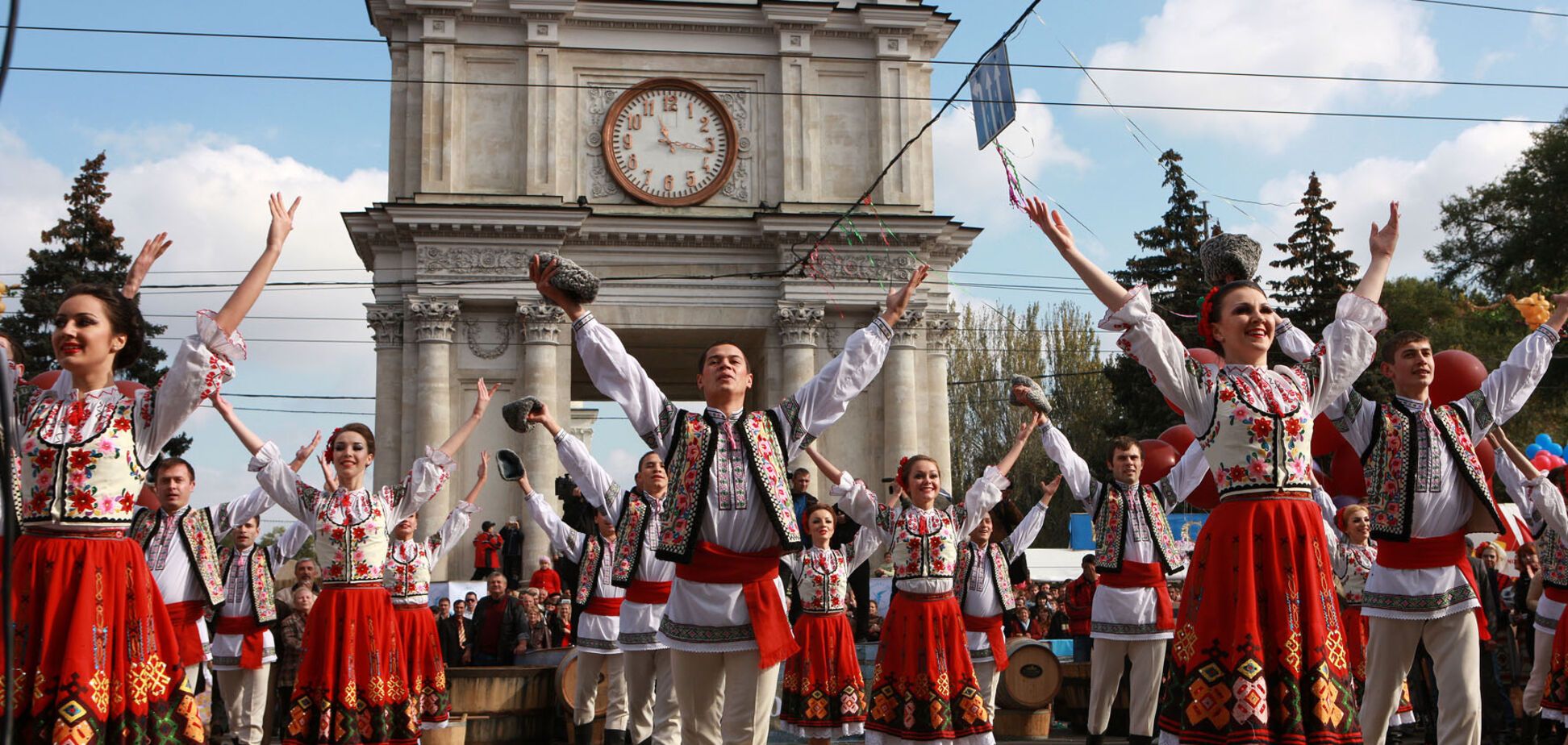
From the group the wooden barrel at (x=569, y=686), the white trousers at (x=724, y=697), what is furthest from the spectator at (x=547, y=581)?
the white trousers at (x=724, y=697)

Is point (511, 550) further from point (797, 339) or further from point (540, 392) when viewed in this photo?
point (797, 339)

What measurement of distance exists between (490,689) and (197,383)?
8.14 metres

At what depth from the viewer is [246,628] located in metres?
11.9

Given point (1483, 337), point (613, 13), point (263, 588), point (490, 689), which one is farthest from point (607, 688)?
point (1483, 337)

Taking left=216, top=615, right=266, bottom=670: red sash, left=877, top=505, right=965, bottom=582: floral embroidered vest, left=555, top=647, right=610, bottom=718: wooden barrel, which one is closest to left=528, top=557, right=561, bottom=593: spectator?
left=555, top=647, right=610, bottom=718: wooden barrel

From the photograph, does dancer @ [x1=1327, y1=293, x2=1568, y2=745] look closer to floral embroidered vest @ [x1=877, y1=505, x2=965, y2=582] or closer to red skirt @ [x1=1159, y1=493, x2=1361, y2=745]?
red skirt @ [x1=1159, y1=493, x2=1361, y2=745]

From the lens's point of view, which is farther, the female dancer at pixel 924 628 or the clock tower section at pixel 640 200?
the clock tower section at pixel 640 200

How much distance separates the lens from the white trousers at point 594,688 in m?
12.1

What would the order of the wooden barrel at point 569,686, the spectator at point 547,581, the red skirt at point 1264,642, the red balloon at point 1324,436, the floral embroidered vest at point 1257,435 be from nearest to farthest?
1. the red skirt at point 1264,642
2. the floral embroidered vest at point 1257,435
3. the red balloon at point 1324,436
4. the wooden barrel at point 569,686
5. the spectator at point 547,581

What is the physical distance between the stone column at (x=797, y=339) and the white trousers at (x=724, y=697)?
24.6 meters

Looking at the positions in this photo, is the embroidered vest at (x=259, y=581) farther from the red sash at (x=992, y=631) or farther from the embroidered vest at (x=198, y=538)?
the red sash at (x=992, y=631)

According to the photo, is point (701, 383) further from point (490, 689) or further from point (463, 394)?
point (463, 394)

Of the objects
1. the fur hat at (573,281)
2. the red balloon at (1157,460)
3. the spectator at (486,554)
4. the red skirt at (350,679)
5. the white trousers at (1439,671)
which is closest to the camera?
the fur hat at (573,281)

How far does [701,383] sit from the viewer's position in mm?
6613
